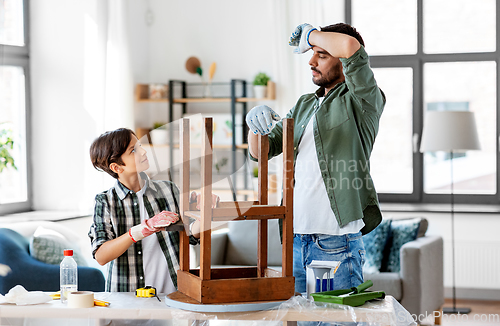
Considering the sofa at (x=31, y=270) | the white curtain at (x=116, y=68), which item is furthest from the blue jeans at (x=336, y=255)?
the white curtain at (x=116, y=68)

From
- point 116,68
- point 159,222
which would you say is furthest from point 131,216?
point 116,68

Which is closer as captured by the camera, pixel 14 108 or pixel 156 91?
pixel 14 108

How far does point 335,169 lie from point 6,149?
8.82 feet

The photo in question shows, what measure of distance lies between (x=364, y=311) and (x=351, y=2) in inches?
146

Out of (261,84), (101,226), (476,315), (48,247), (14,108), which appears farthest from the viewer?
(261,84)

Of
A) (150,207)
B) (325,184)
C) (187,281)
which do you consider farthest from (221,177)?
(150,207)

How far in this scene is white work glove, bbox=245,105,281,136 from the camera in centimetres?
138

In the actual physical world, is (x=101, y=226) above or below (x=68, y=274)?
above

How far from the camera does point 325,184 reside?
1.54 metres

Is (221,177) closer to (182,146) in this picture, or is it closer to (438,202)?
(182,146)

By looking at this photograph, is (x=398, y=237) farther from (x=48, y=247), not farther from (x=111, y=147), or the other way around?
(x=111, y=147)

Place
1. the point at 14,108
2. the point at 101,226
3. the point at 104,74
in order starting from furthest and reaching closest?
the point at 104,74 → the point at 14,108 → the point at 101,226

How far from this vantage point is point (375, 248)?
3.36 m

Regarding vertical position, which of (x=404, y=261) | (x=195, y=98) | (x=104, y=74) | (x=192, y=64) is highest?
(x=192, y=64)
